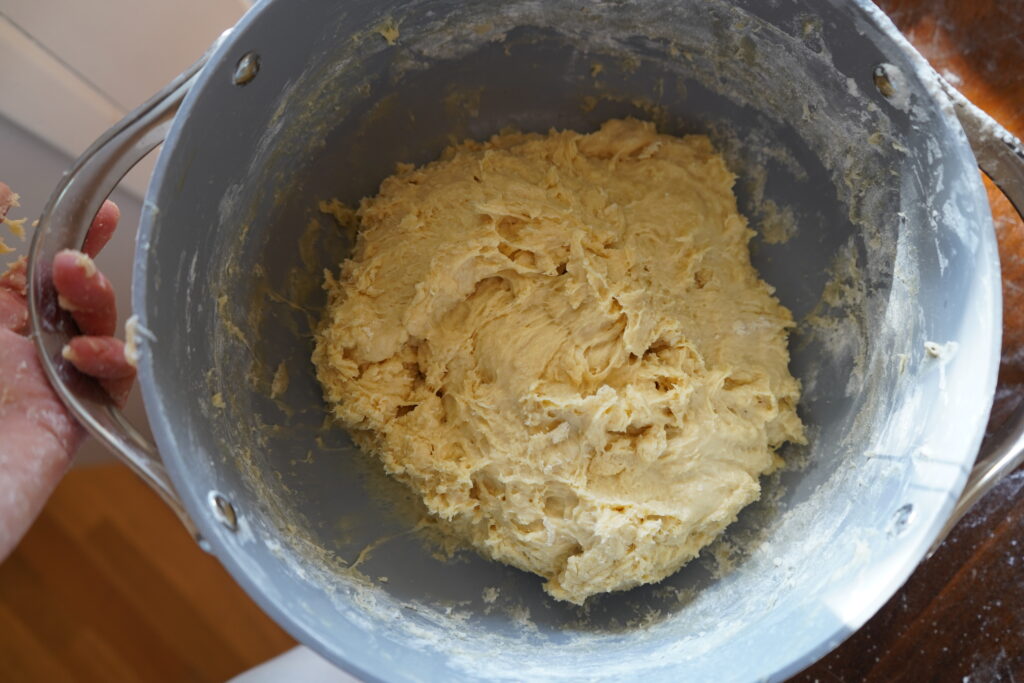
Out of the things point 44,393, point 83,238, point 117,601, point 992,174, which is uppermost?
point 992,174

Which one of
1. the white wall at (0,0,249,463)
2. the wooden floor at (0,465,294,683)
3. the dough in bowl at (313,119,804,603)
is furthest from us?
the wooden floor at (0,465,294,683)

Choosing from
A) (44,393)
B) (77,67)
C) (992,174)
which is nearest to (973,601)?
(992,174)

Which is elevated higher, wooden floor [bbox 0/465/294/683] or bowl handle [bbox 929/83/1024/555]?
bowl handle [bbox 929/83/1024/555]

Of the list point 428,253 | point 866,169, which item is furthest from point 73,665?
point 866,169

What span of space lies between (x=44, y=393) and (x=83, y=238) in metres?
0.29

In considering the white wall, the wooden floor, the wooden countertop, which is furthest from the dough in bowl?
the wooden floor

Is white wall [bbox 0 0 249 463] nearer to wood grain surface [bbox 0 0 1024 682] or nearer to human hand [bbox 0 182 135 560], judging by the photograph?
human hand [bbox 0 182 135 560]

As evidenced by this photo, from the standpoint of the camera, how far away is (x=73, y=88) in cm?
145

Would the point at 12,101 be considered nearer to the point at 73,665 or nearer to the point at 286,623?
the point at 286,623

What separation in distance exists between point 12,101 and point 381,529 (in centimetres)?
112

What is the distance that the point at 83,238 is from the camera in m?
1.22

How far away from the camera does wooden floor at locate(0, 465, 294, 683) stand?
7.27ft

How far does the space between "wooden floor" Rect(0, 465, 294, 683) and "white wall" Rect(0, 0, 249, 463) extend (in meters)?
1.03

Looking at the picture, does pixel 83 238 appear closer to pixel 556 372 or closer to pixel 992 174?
pixel 556 372
